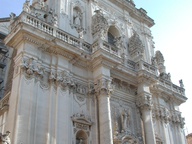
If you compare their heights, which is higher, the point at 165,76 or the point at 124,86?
the point at 165,76

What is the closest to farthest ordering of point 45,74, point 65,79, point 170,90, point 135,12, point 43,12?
point 45,74
point 65,79
point 43,12
point 170,90
point 135,12

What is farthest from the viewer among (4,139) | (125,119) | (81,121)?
A: (125,119)

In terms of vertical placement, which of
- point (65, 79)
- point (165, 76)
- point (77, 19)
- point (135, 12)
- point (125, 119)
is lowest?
point (125, 119)

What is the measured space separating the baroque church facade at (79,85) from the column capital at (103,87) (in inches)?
2.0

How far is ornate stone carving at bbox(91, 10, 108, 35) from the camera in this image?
54.2 ft

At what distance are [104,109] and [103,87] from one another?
1.13m

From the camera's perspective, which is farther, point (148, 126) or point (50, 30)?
point (148, 126)

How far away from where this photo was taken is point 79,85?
14539 millimetres

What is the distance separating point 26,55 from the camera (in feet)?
41.7

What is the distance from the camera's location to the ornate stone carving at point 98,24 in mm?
16527

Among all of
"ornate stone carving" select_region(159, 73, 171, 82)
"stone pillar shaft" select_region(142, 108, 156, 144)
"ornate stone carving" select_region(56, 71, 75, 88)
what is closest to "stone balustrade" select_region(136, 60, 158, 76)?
"ornate stone carving" select_region(159, 73, 171, 82)

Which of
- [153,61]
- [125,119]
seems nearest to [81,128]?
[125,119]

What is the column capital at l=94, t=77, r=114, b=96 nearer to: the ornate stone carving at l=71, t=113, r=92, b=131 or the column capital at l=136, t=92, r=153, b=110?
the ornate stone carving at l=71, t=113, r=92, b=131

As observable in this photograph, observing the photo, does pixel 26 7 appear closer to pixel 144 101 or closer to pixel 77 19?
pixel 77 19
